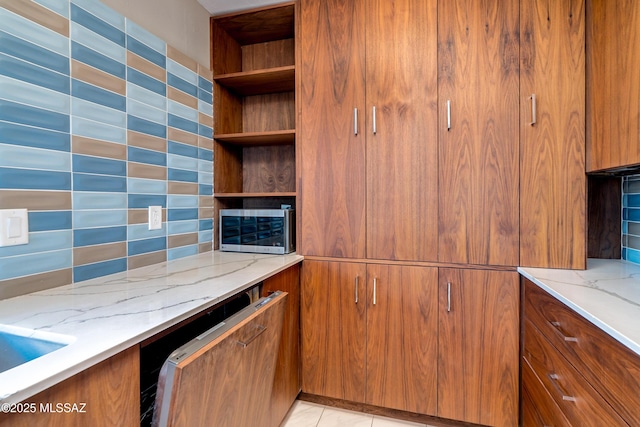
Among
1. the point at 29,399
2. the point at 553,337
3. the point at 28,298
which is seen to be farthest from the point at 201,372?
the point at 553,337

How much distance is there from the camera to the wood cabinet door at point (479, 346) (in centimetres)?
150

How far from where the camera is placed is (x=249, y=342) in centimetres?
103

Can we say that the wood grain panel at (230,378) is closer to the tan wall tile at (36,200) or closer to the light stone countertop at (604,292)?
the tan wall tile at (36,200)

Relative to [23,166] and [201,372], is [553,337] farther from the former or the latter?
[23,166]

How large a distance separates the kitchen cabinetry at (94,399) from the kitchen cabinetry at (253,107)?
133 cm

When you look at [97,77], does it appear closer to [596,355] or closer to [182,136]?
[182,136]

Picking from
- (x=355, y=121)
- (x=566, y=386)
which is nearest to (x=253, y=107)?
(x=355, y=121)

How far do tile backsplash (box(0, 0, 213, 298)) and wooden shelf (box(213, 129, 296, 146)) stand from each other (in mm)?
295

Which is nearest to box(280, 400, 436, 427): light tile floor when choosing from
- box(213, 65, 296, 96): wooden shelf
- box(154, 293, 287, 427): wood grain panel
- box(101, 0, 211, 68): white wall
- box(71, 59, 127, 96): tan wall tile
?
box(154, 293, 287, 427): wood grain panel

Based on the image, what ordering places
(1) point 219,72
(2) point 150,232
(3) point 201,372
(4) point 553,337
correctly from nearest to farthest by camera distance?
(3) point 201,372, (4) point 553,337, (2) point 150,232, (1) point 219,72

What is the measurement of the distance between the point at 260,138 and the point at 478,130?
50.0 inches

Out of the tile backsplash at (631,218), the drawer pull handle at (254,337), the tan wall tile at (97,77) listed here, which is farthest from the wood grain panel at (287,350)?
the tile backsplash at (631,218)

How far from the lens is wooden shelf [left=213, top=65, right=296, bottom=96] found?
1.90 m

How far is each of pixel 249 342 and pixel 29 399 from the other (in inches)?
22.6
